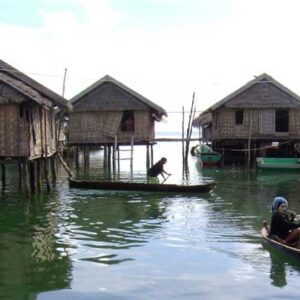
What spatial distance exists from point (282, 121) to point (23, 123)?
755 inches

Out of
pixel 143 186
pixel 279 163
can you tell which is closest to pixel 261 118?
pixel 279 163

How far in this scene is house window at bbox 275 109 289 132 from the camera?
104ft

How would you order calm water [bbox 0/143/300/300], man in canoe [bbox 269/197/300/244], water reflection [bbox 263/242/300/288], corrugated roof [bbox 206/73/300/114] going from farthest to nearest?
corrugated roof [bbox 206/73/300/114]
man in canoe [bbox 269/197/300/244]
water reflection [bbox 263/242/300/288]
calm water [bbox 0/143/300/300]

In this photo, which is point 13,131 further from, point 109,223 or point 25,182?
point 109,223

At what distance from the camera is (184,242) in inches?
451

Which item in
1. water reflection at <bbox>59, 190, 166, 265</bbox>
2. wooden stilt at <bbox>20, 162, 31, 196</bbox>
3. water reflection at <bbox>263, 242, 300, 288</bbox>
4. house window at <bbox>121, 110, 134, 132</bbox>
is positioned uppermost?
house window at <bbox>121, 110, 134, 132</bbox>

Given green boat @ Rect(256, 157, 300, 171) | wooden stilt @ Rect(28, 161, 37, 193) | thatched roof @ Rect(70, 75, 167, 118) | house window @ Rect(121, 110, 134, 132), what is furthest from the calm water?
house window @ Rect(121, 110, 134, 132)

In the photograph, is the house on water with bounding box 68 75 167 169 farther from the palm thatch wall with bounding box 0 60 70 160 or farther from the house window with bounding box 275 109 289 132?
the palm thatch wall with bounding box 0 60 70 160

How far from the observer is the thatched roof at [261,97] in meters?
30.2

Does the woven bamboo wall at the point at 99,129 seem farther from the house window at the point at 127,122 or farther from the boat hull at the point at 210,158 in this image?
the boat hull at the point at 210,158

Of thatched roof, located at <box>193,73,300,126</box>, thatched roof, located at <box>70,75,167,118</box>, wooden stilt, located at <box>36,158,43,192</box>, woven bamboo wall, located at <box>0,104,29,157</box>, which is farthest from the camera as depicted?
thatched roof, located at <box>193,73,300,126</box>

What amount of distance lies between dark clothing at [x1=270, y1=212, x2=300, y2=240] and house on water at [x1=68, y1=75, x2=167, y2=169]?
19861 mm

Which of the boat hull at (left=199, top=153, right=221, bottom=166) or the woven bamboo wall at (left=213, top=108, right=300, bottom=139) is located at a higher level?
the woven bamboo wall at (left=213, top=108, right=300, bottom=139)

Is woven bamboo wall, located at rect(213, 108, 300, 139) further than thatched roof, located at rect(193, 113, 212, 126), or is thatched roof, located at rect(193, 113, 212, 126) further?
thatched roof, located at rect(193, 113, 212, 126)
